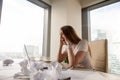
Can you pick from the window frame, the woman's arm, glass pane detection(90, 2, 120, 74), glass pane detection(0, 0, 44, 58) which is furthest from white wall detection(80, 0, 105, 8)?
the woman's arm

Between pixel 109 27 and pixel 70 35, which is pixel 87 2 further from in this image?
pixel 70 35

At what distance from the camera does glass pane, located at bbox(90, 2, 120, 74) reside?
2186mm

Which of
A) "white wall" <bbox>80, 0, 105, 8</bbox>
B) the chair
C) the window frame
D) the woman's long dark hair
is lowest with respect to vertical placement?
the chair

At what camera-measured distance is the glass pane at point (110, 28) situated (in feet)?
7.17

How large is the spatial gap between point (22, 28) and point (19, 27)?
0.06m

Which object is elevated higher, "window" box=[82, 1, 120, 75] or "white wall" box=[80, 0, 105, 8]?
"white wall" box=[80, 0, 105, 8]

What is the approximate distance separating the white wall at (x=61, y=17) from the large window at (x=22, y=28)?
0.15 metres

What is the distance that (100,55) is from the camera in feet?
4.42

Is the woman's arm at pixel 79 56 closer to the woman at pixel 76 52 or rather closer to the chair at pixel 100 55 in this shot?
the woman at pixel 76 52

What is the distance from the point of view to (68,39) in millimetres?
1477

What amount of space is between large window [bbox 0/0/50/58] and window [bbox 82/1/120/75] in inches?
38.8

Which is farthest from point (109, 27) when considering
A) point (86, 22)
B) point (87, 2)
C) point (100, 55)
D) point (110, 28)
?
point (100, 55)

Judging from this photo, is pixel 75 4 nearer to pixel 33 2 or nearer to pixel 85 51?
pixel 33 2

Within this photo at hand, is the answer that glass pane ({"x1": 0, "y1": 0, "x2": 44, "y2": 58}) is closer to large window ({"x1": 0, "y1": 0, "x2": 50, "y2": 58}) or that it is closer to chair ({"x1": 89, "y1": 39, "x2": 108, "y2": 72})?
large window ({"x1": 0, "y1": 0, "x2": 50, "y2": 58})
